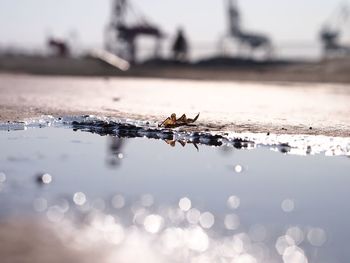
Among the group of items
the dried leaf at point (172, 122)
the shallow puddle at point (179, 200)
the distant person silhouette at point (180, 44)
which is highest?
the distant person silhouette at point (180, 44)

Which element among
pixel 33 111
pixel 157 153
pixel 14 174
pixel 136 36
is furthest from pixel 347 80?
pixel 136 36

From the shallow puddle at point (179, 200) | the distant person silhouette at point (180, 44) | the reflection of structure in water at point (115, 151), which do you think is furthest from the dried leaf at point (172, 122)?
the distant person silhouette at point (180, 44)

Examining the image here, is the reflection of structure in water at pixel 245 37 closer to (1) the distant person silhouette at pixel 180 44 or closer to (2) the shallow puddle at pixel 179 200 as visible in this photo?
(1) the distant person silhouette at pixel 180 44

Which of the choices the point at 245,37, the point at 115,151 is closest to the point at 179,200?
the point at 115,151

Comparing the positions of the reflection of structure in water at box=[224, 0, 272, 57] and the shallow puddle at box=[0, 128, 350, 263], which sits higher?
the reflection of structure in water at box=[224, 0, 272, 57]

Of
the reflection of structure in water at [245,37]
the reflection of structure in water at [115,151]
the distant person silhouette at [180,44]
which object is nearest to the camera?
the reflection of structure in water at [115,151]

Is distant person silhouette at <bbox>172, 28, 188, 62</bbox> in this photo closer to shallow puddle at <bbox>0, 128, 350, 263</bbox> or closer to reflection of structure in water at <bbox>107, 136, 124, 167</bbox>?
reflection of structure in water at <bbox>107, 136, 124, 167</bbox>

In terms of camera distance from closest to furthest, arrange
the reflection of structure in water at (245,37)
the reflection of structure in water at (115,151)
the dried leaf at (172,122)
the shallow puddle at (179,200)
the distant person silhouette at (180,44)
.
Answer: the shallow puddle at (179,200)
the reflection of structure in water at (115,151)
the dried leaf at (172,122)
the distant person silhouette at (180,44)
the reflection of structure in water at (245,37)

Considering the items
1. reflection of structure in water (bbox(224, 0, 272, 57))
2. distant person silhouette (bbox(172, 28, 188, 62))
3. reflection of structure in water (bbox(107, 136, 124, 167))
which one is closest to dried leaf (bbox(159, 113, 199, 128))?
reflection of structure in water (bbox(107, 136, 124, 167))
